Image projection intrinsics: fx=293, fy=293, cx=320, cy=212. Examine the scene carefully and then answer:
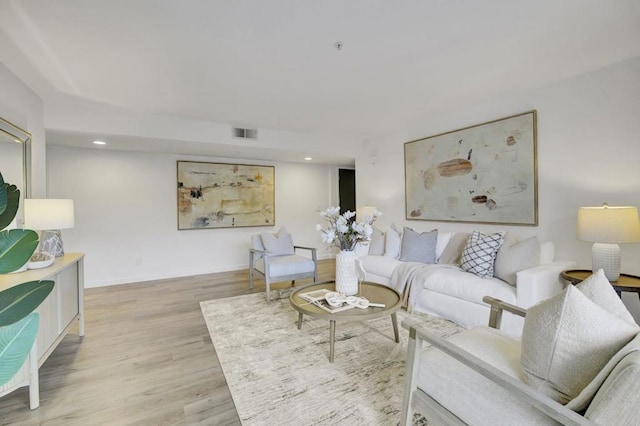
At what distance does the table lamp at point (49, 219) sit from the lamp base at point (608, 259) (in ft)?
14.7

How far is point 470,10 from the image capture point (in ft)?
6.16

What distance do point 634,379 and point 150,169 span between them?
18.4 ft

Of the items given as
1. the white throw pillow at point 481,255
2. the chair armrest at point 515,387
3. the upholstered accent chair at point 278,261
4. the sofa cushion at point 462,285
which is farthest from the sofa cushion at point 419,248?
the chair armrest at point 515,387

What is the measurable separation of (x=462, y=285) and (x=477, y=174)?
1.56 metres

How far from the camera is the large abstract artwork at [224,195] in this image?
5105 mm

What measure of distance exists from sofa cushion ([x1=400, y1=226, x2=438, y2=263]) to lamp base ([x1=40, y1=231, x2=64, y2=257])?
361 centimetres

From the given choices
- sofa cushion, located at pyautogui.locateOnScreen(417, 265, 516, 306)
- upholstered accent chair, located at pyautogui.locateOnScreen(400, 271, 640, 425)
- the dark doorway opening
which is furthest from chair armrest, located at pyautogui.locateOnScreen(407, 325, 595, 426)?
the dark doorway opening

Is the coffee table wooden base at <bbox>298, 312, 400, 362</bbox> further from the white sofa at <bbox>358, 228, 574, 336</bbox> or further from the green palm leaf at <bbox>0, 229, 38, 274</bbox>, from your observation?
the green palm leaf at <bbox>0, 229, 38, 274</bbox>

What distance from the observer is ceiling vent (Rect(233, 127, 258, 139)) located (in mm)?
4400

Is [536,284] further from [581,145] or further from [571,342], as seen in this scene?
[571,342]

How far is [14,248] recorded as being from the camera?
902 millimetres

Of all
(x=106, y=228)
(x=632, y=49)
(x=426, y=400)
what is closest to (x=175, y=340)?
(x=426, y=400)

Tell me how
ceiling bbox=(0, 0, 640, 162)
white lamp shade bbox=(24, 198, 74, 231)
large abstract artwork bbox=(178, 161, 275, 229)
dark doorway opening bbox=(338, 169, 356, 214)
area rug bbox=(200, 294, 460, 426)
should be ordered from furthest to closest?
dark doorway opening bbox=(338, 169, 356, 214) → large abstract artwork bbox=(178, 161, 275, 229) → white lamp shade bbox=(24, 198, 74, 231) → ceiling bbox=(0, 0, 640, 162) → area rug bbox=(200, 294, 460, 426)

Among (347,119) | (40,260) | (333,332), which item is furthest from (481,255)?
(40,260)
